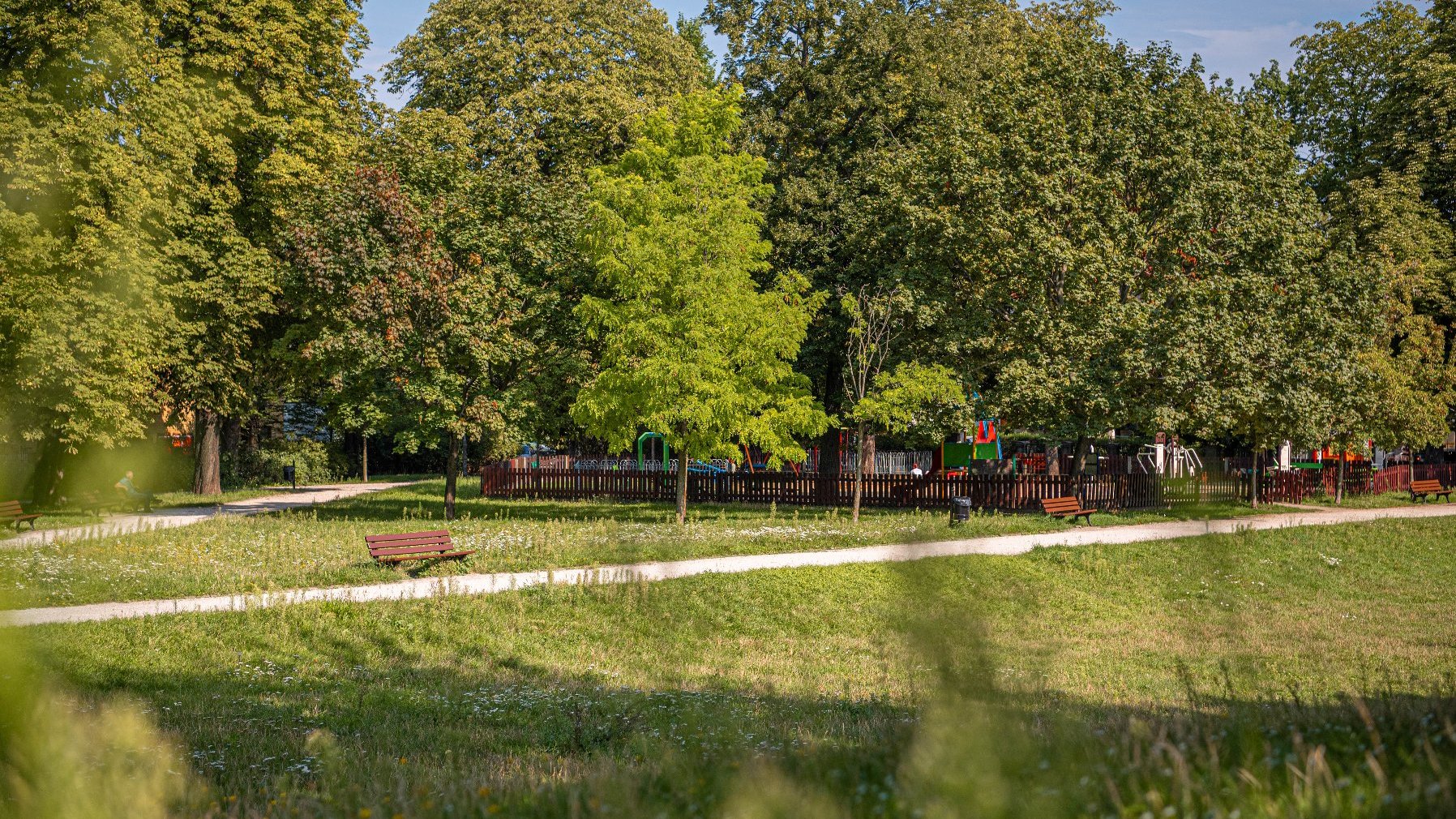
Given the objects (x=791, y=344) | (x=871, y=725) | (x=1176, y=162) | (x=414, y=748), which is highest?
(x=1176, y=162)

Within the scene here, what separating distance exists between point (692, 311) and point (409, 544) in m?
9.01

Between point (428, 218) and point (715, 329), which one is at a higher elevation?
point (428, 218)

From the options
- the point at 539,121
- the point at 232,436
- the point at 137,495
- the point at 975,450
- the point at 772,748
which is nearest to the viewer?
the point at 772,748

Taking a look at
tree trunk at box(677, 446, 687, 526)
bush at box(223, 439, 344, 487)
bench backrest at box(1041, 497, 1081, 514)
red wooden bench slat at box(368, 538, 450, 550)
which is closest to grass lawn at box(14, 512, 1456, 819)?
red wooden bench slat at box(368, 538, 450, 550)

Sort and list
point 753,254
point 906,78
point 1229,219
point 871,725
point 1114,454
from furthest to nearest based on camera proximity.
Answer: point 1114,454 → point 906,78 → point 1229,219 → point 753,254 → point 871,725

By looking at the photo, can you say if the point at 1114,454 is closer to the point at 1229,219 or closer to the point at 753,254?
the point at 1229,219

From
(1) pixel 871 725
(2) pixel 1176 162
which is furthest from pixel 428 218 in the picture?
(1) pixel 871 725

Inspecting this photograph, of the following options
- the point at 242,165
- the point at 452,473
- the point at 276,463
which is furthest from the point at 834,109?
the point at 276,463

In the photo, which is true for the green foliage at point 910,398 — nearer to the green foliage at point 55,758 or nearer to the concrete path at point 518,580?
the concrete path at point 518,580

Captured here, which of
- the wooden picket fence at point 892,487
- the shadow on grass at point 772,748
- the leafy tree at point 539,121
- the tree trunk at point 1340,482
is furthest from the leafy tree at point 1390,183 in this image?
the shadow on grass at point 772,748

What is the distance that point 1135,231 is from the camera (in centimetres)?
2747

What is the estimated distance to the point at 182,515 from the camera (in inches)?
1052

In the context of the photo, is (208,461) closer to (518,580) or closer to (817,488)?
(817,488)

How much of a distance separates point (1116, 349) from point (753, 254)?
9.34 metres
